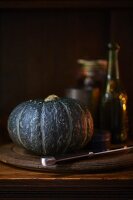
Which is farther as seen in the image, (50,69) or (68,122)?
(50,69)

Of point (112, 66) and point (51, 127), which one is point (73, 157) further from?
point (112, 66)

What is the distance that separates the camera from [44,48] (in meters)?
1.16

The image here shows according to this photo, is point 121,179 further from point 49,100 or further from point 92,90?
point 92,90

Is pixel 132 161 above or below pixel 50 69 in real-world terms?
below

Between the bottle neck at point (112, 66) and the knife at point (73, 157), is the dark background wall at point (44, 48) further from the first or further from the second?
the knife at point (73, 157)

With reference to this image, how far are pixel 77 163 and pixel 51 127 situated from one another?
0.31 ft

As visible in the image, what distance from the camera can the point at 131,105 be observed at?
1137 millimetres
